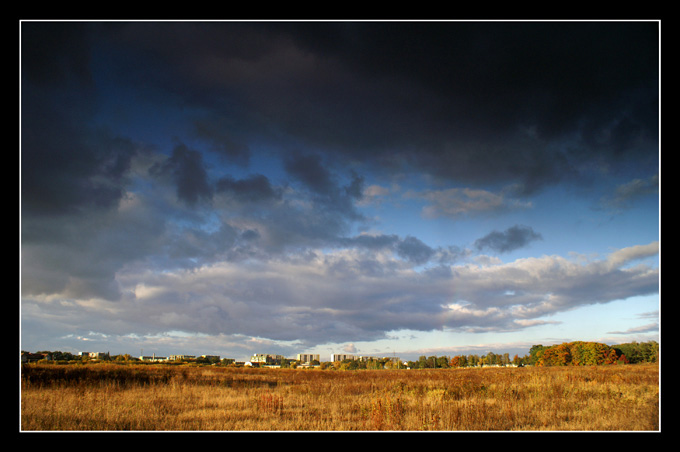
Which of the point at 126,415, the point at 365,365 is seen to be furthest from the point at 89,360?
the point at 365,365

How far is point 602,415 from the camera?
39.0 feet

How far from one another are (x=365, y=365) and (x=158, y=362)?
29.6 m

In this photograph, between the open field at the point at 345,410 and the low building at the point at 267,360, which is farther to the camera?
the low building at the point at 267,360

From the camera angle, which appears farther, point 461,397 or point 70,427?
point 461,397

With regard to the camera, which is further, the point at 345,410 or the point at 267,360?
the point at 267,360

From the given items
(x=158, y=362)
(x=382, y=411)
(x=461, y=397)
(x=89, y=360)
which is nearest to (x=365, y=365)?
(x=158, y=362)

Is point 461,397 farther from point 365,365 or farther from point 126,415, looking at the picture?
point 365,365

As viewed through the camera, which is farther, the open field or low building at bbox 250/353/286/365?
low building at bbox 250/353/286/365
